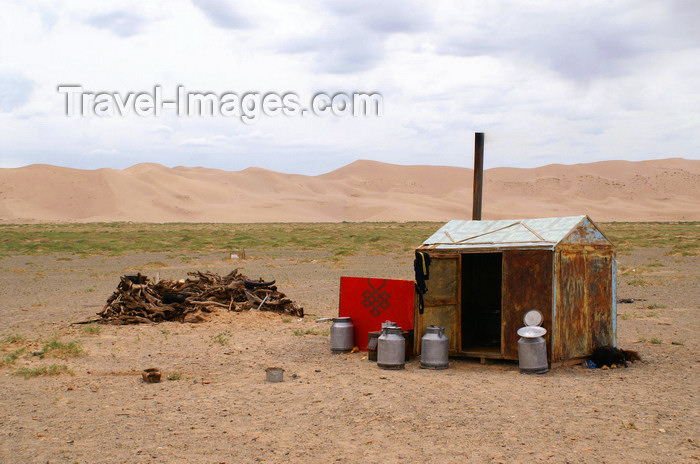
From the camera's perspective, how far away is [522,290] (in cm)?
884

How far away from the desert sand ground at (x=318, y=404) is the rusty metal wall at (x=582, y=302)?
0.49 m

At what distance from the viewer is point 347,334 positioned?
33.9ft

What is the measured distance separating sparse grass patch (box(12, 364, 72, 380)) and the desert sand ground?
0.35ft

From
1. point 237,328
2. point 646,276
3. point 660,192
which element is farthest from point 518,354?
point 660,192

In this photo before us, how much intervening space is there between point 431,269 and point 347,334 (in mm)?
1763

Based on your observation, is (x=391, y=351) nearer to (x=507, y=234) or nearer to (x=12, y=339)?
(x=507, y=234)

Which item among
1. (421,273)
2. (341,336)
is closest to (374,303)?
(341,336)

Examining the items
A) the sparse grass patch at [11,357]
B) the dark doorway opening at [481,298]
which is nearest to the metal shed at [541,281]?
the dark doorway opening at [481,298]

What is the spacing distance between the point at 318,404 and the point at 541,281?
3.39m

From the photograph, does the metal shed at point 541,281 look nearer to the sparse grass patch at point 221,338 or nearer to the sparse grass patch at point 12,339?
the sparse grass patch at point 221,338

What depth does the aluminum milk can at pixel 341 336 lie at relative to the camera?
1028cm

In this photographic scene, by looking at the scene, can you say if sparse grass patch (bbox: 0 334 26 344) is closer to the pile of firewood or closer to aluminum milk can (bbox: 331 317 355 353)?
the pile of firewood

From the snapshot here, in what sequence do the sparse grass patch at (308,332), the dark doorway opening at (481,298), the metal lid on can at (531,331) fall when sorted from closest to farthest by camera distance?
the metal lid on can at (531,331)
the dark doorway opening at (481,298)
the sparse grass patch at (308,332)

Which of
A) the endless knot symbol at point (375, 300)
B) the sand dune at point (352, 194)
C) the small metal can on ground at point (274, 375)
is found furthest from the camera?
the sand dune at point (352, 194)
